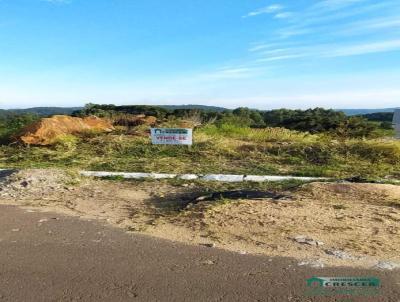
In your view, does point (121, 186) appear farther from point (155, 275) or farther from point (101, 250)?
point (155, 275)

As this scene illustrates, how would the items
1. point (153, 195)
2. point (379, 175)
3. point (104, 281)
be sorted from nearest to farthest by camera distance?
point (104, 281), point (153, 195), point (379, 175)

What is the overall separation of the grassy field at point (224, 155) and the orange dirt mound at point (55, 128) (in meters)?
0.42

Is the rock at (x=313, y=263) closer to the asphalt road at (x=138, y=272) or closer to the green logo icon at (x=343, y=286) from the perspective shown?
the asphalt road at (x=138, y=272)

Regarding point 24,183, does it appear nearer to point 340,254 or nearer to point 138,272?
point 138,272

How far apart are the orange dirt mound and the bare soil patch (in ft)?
20.1

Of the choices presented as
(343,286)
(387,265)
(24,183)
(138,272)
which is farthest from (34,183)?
(387,265)

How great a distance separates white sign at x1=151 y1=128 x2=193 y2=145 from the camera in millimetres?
13141

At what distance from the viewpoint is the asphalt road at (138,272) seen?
408cm

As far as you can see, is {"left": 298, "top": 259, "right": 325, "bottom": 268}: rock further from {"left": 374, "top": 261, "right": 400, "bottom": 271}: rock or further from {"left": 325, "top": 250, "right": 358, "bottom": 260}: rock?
{"left": 374, "top": 261, "right": 400, "bottom": 271}: rock

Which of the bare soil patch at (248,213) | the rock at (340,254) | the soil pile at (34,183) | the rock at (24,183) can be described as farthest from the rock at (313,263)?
the rock at (24,183)

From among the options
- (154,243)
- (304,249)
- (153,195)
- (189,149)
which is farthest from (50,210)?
(189,149)

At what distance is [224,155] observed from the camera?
12.8 metres

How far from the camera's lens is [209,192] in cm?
823

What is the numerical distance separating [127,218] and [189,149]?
681cm
